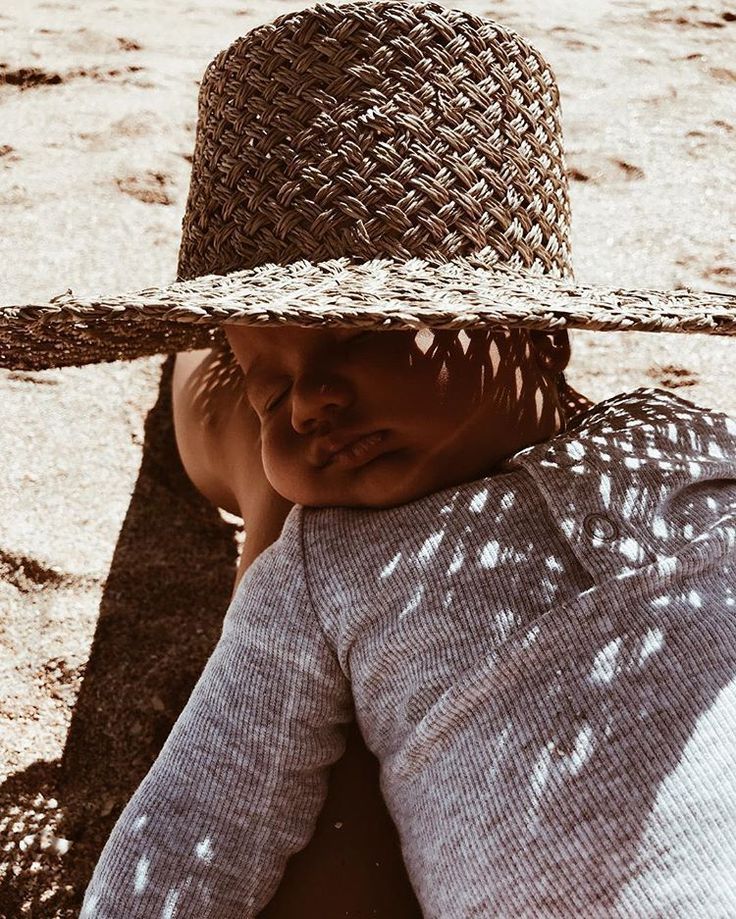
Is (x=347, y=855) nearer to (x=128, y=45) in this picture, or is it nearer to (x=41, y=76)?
(x=41, y=76)

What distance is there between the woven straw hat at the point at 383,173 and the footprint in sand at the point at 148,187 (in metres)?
0.91

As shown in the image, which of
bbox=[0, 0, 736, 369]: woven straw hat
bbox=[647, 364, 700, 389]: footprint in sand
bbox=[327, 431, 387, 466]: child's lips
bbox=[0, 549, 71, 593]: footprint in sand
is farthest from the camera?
bbox=[647, 364, 700, 389]: footprint in sand

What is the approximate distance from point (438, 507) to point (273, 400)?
0.78 ft

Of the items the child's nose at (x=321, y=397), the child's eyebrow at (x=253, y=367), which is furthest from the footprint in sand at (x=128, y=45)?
the child's nose at (x=321, y=397)

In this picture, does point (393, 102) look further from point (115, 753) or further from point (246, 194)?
point (115, 753)

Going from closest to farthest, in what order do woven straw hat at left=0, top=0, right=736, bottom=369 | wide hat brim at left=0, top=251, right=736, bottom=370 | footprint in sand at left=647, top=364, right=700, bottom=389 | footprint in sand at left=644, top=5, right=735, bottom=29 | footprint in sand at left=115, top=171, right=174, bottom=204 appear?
wide hat brim at left=0, top=251, right=736, bottom=370
woven straw hat at left=0, top=0, right=736, bottom=369
footprint in sand at left=647, top=364, right=700, bottom=389
footprint in sand at left=115, top=171, right=174, bottom=204
footprint in sand at left=644, top=5, right=735, bottom=29

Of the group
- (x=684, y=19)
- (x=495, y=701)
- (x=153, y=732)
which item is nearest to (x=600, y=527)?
(x=495, y=701)

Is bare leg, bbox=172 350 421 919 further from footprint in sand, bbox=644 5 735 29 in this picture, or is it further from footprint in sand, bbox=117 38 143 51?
footprint in sand, bbox=644 5 735 29

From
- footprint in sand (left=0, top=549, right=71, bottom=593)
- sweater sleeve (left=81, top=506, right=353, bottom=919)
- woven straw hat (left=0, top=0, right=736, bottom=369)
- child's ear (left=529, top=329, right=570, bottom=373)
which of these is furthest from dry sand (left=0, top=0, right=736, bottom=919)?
woven straw hat (left=0, top=0, right=736, bottom=369)

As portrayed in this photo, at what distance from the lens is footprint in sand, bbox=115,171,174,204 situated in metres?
1.89

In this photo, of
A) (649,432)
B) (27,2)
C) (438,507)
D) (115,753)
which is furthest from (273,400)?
(27,2)

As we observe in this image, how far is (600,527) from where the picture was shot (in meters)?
0.98

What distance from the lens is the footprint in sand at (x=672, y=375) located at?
1591mm

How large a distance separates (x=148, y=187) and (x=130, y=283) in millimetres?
308
